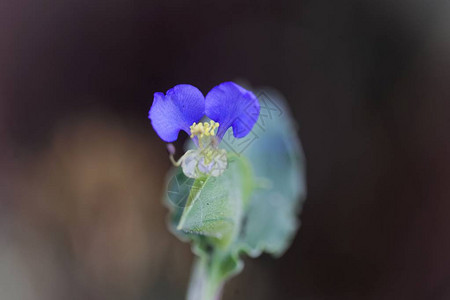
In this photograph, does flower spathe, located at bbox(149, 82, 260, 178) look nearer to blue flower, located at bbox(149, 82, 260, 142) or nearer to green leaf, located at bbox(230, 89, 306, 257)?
blue flower, located at bbox(149, 82, 260, 142)

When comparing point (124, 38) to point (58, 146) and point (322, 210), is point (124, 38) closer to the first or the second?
point (58, 146)

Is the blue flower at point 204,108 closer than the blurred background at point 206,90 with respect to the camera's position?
Yes

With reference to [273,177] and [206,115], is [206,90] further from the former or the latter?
[206,115]

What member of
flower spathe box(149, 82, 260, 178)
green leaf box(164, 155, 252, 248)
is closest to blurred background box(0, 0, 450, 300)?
green leaf box(164, 155, 252, 248)

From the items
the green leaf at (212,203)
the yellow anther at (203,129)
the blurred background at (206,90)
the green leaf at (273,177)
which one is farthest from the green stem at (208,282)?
the blurred background at (206,90)

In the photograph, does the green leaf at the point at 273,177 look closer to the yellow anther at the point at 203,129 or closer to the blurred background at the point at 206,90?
the yellow anther at the point at 203,129

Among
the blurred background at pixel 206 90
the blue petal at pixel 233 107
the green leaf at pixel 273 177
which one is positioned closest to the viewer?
the blue petal at pixel 233 107

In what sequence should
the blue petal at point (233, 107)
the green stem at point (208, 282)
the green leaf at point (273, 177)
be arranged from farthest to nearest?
the green leaf at point (273, 177) < the green stem at point (208, 282) < the blue petal at point (233, 107)

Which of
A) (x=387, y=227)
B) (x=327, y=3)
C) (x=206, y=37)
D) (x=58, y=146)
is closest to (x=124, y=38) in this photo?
(x=206, y=37)
